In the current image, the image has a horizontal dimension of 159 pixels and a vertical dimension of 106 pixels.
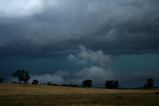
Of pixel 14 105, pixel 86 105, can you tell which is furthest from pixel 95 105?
pixel 14 105

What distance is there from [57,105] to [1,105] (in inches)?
401

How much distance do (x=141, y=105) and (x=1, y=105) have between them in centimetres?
2472

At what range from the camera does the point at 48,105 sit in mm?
59719

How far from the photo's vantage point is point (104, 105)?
60250 mm

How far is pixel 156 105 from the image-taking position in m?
59.6

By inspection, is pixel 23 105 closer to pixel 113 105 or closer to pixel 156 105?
Answer: pixel 113 105

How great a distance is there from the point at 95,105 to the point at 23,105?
13.0 m

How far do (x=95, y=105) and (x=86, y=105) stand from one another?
61.1 inches

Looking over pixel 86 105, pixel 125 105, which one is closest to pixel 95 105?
pixel 86 105

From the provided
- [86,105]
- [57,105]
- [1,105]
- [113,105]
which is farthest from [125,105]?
[1,105]

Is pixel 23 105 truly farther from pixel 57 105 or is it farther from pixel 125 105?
pixel 125 105

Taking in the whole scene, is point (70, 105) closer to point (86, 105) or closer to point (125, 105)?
point (86, 105)

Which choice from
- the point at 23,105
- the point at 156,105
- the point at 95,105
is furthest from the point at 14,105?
the point at 156,105

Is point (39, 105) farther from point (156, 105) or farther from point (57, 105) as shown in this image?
point (156, 105)
